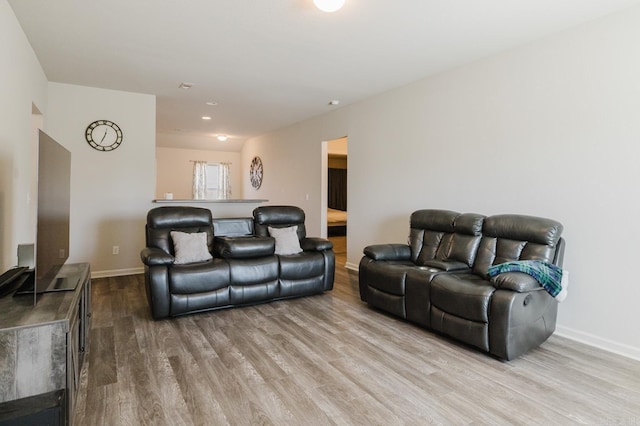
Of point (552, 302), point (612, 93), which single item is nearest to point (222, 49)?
point (612, 93)

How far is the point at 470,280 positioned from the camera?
2.99 meters

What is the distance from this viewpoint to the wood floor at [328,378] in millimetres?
1925

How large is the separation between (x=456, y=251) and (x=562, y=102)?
62.0 inches

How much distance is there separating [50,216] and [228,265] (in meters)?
1.72

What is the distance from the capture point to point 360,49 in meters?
3.40

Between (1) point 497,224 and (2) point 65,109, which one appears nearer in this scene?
(1) point 497,224

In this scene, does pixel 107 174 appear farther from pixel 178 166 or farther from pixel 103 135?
pixel 178 166

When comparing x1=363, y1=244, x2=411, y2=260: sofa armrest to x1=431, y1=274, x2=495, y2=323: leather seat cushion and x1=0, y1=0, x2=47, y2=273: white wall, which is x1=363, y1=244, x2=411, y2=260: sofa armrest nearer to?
x1=431, y1=274, x2=495, y2=323: leather seat cushion

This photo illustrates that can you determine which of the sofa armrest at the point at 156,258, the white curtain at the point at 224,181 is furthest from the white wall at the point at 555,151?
the white curtain at the point at 224,181

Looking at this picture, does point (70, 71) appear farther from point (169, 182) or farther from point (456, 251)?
point (169, 182)

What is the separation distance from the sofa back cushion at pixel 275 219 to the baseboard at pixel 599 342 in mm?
2866

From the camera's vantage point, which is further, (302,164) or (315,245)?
(302,164)

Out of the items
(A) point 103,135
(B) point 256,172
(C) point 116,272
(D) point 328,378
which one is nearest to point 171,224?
(C) point 116,272

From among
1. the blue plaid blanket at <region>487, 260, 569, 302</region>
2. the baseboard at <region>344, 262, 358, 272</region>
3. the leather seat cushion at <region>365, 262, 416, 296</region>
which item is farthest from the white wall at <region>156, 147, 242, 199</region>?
the blue plaid blanket at <region>487, 260, 569, 302</region>
